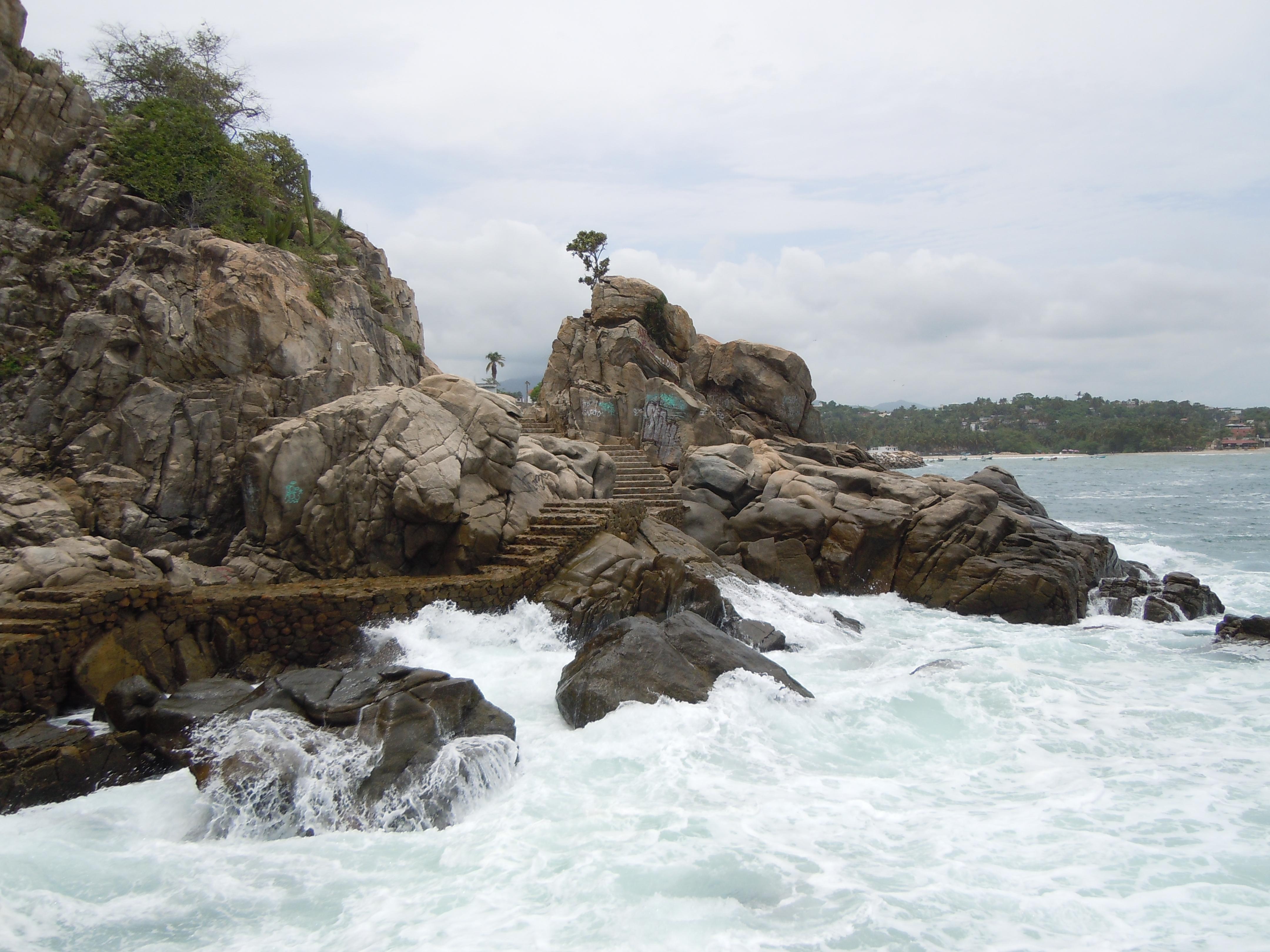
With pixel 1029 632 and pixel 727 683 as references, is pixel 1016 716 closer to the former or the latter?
pixel 727 683

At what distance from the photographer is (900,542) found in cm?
1939

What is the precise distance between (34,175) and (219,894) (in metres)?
18.8

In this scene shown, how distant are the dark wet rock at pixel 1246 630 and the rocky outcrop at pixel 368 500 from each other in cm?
1385

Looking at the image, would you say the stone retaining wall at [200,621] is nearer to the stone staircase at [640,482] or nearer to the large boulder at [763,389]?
the stone staircase at [640,482]

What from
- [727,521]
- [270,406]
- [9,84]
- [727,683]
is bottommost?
[727,683]

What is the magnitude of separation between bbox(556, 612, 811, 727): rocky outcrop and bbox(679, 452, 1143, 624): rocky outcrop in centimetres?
778

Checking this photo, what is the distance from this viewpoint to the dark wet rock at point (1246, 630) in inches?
576

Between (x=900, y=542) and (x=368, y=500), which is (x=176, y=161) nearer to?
(x=368, y=500)

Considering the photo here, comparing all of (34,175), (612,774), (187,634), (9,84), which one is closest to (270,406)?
(187,634)

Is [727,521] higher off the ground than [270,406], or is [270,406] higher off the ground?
[270,406]

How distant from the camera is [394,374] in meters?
21.7

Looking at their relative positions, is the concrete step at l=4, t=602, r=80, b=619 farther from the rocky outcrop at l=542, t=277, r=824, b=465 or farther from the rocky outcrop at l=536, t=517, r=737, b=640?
the rocky outcrop at l=542, t=277, r=824, b=465

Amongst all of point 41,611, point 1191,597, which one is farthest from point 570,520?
point 1191,597

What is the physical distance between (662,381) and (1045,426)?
132664mm
